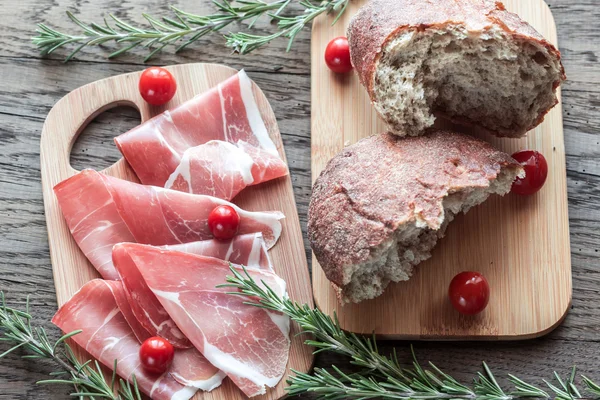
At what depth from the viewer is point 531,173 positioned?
11.0ft

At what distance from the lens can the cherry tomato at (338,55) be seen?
3.64 m

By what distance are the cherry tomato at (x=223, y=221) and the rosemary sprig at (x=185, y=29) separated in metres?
0.90

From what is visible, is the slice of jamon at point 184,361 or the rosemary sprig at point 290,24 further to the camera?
the rosemary sprig at point 290,24

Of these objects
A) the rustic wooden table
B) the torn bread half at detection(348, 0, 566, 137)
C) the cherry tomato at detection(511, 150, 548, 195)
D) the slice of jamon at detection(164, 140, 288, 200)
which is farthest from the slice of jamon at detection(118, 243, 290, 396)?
the cherry tomato at detection(511, 150, 548, 195)

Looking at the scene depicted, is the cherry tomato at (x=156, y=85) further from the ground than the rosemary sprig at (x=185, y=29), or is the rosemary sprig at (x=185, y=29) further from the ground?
the rosemary sprig at (x=185, y=29)

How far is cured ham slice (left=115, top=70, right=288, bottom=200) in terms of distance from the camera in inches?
141

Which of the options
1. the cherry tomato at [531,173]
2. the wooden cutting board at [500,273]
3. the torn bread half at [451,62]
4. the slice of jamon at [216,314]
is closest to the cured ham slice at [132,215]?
the slice of jamon at [216,314]

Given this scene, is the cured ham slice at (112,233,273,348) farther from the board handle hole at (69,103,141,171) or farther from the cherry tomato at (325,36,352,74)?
the cherry tomato at (325,36,352,74)

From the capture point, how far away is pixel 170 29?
149 inches

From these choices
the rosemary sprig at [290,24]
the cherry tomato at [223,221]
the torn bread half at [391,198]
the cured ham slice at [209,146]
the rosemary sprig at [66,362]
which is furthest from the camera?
the rosemary sprig at [290,24]

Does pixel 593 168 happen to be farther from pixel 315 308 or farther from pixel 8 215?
pixel 8 215

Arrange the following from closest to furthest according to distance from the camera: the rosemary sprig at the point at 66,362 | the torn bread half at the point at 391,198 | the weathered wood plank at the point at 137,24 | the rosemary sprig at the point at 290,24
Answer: the torn bread half at the point at 391,198, the rosemary sprig at the point at 66,362, the rosemary sprig at the point at 290,24, the weathered wood plank at the point at 137,24

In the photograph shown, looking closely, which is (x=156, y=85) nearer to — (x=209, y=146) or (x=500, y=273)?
(x=209, y=146)

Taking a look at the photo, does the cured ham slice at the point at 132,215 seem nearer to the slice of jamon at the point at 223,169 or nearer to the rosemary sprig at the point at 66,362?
the slice of jamon at the point at 223,169
